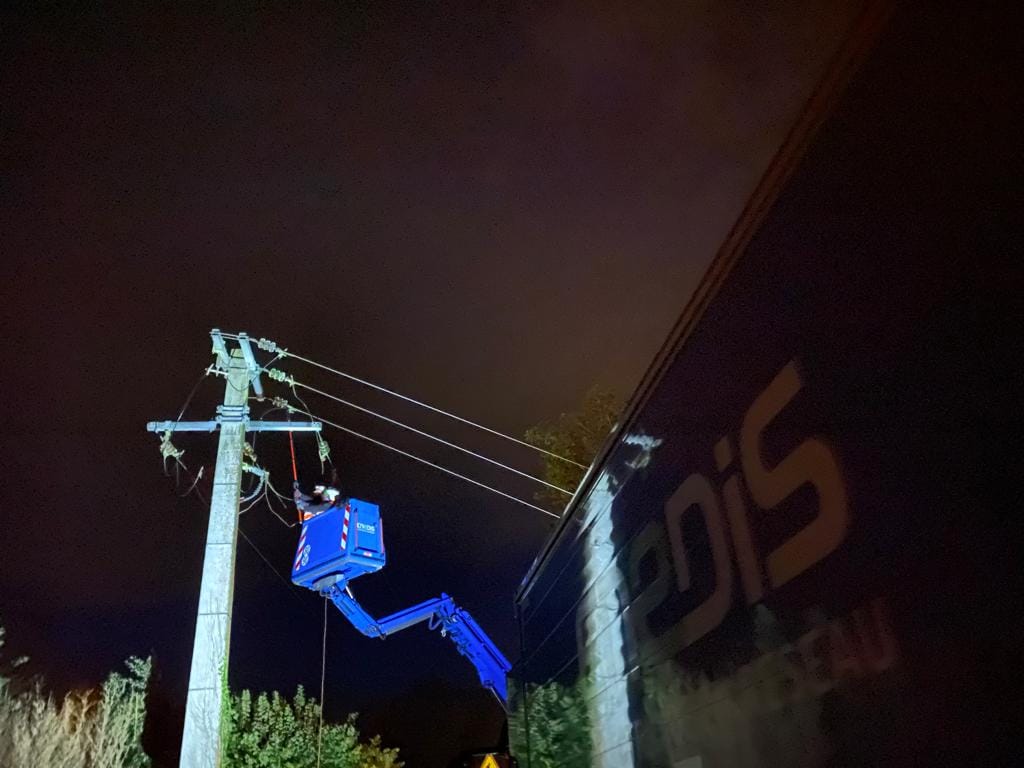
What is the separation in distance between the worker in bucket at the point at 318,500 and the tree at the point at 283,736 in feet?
24.6

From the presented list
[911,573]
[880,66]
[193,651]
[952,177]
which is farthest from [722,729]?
[193,651]

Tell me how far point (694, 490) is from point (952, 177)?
121 cm

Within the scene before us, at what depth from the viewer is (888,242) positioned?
1.42 m

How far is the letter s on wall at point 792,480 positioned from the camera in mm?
1555

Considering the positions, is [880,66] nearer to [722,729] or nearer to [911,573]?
[911,573]

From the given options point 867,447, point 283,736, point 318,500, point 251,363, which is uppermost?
point 251,363

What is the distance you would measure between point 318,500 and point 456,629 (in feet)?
13.9

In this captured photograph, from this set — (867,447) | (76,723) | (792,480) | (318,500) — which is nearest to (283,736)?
Answer: (76,723)

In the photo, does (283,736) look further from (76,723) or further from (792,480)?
(792,480)

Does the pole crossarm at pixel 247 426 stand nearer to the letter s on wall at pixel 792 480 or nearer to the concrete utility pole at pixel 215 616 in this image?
the concrete utility pole at pixel 215 616

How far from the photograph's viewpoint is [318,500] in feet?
33.9

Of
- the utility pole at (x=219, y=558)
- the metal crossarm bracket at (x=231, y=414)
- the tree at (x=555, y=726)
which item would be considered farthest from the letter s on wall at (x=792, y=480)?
the metal crossarm bracket at (x=231, y=414)

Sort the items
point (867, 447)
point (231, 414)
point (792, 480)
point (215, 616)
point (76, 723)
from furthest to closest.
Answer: point (76, 723)
point (231, 414)
point (215, 616)
point (792, 480)
point (867, 447)

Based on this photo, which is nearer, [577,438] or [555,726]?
[555,726]
